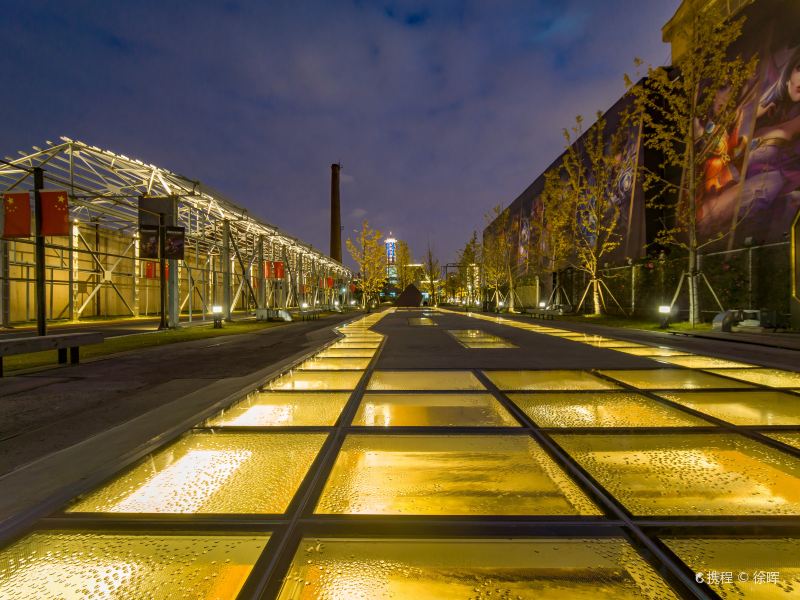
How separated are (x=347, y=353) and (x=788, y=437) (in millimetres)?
8300

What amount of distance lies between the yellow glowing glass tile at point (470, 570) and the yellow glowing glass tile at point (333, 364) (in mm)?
5764

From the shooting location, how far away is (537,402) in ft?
17.1

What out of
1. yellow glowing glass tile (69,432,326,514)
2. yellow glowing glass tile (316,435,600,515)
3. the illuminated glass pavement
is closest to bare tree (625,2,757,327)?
the illuminated glass pavement

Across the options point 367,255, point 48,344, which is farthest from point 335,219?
point 48,344

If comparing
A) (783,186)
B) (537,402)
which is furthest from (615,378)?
(783,186)

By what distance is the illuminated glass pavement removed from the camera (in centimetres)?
198

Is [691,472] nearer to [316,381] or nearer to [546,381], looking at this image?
[546,381]

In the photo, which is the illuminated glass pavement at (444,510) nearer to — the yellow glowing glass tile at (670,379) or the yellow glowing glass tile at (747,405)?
the yellow glowing glass tile at (747,405)

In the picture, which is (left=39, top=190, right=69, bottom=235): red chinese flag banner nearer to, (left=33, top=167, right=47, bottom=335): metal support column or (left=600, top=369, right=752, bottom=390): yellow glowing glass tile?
(left=33, top=167, right=47, bottom=335): metal support column

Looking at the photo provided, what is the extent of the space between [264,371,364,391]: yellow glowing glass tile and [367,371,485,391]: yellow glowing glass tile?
0.39 m

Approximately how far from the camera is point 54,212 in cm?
1034

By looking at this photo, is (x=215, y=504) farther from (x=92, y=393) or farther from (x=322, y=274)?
(x=322, y=274)

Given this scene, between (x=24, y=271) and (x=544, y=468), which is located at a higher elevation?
(x=24, y=271)

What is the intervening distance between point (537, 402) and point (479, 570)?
3506mm
